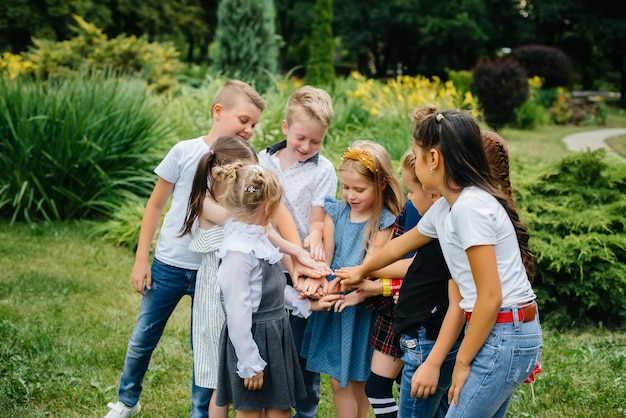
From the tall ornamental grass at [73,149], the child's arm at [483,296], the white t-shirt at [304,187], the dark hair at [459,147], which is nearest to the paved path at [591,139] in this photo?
the tall ornamental grass at [73,149]

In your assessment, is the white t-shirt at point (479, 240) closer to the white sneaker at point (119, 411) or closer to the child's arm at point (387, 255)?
the child's arm at point (387, 255)

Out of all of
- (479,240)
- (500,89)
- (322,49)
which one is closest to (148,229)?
(479,240)

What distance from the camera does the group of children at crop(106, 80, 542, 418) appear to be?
7.07 feet

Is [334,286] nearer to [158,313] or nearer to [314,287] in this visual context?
[314,287]

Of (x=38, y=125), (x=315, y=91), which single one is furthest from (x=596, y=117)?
(x=315, y=91)

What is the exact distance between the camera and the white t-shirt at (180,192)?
10.1 ft

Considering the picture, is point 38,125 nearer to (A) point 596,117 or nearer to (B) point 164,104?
(B) point 164,104

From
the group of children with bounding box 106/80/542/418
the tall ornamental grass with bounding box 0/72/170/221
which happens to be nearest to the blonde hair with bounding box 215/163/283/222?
the group of children with bounding box 106/80/542/418

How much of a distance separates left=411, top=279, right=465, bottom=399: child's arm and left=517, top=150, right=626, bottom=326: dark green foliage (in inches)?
102

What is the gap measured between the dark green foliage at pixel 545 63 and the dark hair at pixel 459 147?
20.6 m

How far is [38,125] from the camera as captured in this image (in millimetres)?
7047

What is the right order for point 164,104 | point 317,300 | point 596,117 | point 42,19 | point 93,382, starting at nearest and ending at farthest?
point 317,300, point 93,382, point 164,104, point 596,117, point 42,19

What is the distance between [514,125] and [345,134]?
1053 centimetres

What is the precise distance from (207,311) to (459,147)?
1340mm
